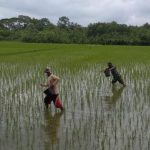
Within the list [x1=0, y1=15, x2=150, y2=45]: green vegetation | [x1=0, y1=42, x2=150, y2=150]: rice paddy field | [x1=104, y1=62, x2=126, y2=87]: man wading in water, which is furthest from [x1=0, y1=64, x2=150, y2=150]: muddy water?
[x1=0, y1=15, x2=150, y2=45]: green vegetation

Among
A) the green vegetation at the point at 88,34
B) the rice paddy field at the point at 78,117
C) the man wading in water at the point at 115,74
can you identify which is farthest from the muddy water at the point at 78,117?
the green vegetation at the point at 88,34

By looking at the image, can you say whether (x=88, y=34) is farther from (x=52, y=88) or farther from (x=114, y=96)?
(x=52, y=88)

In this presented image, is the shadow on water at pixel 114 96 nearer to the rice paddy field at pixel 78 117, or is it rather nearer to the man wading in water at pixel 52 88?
the rice paddy field at pixel 78 117

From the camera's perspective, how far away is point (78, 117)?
1063 cm

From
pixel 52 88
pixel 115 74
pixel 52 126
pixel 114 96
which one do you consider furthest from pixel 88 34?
pixel 52 126

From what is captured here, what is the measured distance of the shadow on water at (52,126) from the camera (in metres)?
8.41

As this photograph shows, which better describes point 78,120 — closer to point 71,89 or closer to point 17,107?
point 17,107

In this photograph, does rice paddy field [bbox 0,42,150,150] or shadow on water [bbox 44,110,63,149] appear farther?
shadow on water [bbox 44,110,63,149]

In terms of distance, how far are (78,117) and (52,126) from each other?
100 centimetres

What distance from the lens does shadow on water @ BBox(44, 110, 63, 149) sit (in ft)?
27.6

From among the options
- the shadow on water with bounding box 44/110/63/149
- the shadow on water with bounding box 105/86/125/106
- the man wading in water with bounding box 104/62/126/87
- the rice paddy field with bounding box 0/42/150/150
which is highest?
the man wading in water with bounding box 104/62/126/87

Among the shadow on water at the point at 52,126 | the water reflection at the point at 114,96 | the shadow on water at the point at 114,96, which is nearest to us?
the shadow on water at the point at 52,126

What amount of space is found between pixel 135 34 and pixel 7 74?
60786 millimetres

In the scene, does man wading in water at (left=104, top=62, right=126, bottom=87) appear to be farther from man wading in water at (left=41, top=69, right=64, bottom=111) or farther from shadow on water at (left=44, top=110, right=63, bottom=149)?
shadow on water at (left=44, top=110, right=63, bottom=149)
